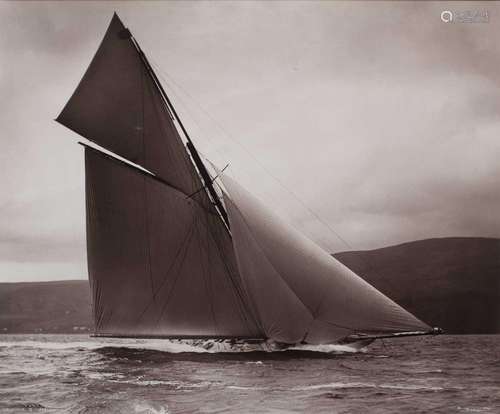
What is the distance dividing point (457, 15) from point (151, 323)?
13.1 metres

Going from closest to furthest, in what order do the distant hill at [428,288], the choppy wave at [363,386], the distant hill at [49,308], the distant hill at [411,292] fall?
1. the choppy wave at [363,386]
2. the distant hill at [411,292]
3. the distant hill at [428,288]
4. the distant hill at [49,308]

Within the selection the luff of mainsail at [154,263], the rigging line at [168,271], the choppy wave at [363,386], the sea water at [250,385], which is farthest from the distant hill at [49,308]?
the choppy wave at [363,386]

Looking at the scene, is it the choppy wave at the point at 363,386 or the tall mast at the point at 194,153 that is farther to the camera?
the tall mast at the point at 194,153

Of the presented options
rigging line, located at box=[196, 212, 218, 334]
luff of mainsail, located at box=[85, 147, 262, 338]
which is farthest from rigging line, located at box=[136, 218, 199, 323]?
rigging line, located at box=[196, 212, 218, 334]

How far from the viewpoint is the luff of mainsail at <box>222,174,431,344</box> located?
17344 mm

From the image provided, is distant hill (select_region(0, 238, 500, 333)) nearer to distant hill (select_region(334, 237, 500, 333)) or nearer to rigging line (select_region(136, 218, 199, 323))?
distant hill (select_region(334, 237, 500, 333))

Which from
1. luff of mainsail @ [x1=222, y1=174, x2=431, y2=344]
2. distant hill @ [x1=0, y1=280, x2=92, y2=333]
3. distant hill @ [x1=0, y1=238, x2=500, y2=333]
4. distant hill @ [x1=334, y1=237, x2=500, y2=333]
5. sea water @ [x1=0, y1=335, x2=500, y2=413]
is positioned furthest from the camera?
distant hill @ [x1=0, y1=280, x2=92, y2=333]

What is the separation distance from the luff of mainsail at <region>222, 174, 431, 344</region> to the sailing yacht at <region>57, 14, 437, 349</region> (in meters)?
0.03

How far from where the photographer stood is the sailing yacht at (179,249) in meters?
17.7

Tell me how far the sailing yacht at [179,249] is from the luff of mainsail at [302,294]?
30 millimetres

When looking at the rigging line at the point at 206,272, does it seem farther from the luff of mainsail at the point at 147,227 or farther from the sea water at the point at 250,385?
the sea water at the point at 250,385

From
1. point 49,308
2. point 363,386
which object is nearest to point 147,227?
point 363,386

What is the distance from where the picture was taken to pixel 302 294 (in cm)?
1769

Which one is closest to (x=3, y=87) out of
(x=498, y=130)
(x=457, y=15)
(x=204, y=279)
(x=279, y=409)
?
(x=204, y=279)
